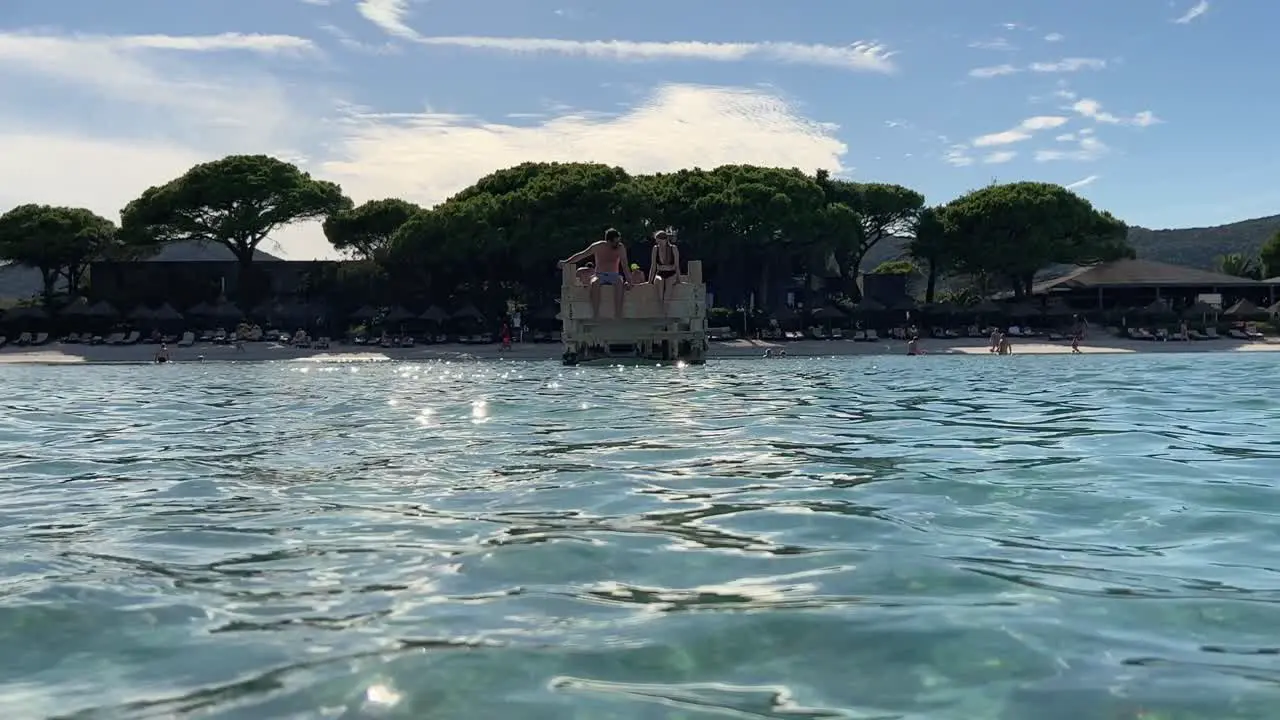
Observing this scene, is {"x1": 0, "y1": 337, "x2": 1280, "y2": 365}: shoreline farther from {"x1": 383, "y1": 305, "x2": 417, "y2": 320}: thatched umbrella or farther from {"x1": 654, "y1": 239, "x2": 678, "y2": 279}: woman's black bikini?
{"x1": 654, "y1": 239, "x2": 678, "y2": 279}: woman's black bikini

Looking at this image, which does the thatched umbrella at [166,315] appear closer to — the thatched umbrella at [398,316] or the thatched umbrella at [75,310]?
the thatched umbrella at [75,310]

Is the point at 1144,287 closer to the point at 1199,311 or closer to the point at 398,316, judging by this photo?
the point at 1199,311

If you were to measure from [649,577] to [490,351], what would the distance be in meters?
37.1

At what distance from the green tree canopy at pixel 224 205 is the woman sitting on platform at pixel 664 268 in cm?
3145

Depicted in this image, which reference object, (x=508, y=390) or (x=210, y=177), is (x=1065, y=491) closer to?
(x=508, y=390)

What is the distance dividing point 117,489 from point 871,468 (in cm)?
467

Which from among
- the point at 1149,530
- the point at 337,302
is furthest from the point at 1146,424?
the point at 337,302

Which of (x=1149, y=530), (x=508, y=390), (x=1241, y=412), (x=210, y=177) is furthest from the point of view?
(x=210, y=177)

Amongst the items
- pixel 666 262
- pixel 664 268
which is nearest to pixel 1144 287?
pixel 666 262

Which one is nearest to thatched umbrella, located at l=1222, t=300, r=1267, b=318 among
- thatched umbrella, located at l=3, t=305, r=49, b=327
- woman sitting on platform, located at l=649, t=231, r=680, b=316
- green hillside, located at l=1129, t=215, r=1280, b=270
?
woman sitting on platform, located at l=649, t=231, r=680, b=316

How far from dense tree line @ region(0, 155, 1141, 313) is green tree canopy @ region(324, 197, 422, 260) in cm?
7

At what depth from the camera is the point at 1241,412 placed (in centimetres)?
1076

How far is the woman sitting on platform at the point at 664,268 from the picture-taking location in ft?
85.1

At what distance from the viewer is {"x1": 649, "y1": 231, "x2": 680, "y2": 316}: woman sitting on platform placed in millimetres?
25938
